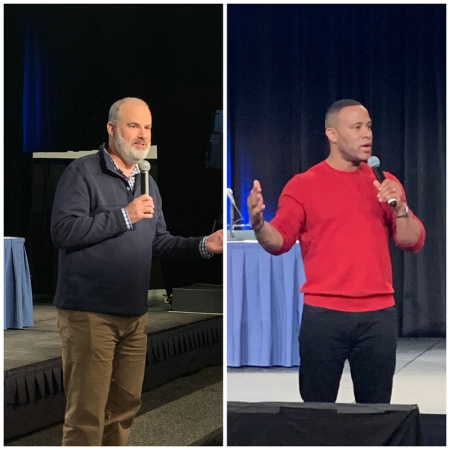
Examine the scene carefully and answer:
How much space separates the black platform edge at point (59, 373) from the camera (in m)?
3.17

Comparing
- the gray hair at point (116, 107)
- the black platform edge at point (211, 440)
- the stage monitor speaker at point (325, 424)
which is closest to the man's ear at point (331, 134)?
the gray hair at point (116, 107)

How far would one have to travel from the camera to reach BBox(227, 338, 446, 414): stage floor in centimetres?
282

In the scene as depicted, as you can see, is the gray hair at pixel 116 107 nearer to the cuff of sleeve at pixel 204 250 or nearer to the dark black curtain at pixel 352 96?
the dark black curtain at pixel 352 96

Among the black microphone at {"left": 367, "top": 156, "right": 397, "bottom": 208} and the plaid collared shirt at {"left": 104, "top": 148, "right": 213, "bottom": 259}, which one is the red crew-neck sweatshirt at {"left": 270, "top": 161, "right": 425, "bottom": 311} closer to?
the black microphone at {"left": 367, "top": 156, "right": 397, "bottom": 208}

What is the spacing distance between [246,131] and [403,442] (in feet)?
4.55

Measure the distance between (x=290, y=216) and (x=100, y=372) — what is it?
0.96m

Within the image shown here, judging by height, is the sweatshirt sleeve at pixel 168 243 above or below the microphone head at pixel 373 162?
below

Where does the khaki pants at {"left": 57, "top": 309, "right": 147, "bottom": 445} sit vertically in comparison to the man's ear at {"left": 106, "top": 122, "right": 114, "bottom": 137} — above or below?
below

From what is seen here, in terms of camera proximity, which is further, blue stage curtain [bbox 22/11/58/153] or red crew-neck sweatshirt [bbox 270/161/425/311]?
blue stage curtain [bbox 22/11/58/153]

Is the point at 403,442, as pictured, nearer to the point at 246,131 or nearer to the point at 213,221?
the point at 213,221

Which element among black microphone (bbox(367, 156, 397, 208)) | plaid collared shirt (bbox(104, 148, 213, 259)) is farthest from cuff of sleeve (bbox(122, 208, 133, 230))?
black microphone (bbox(367, 156, 397, 208))

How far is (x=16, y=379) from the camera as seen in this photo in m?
3.21

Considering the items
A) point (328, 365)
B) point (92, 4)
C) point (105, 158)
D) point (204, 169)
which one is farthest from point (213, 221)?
point (92, 4)

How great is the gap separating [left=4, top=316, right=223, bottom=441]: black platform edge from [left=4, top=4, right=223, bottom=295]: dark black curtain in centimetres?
32
